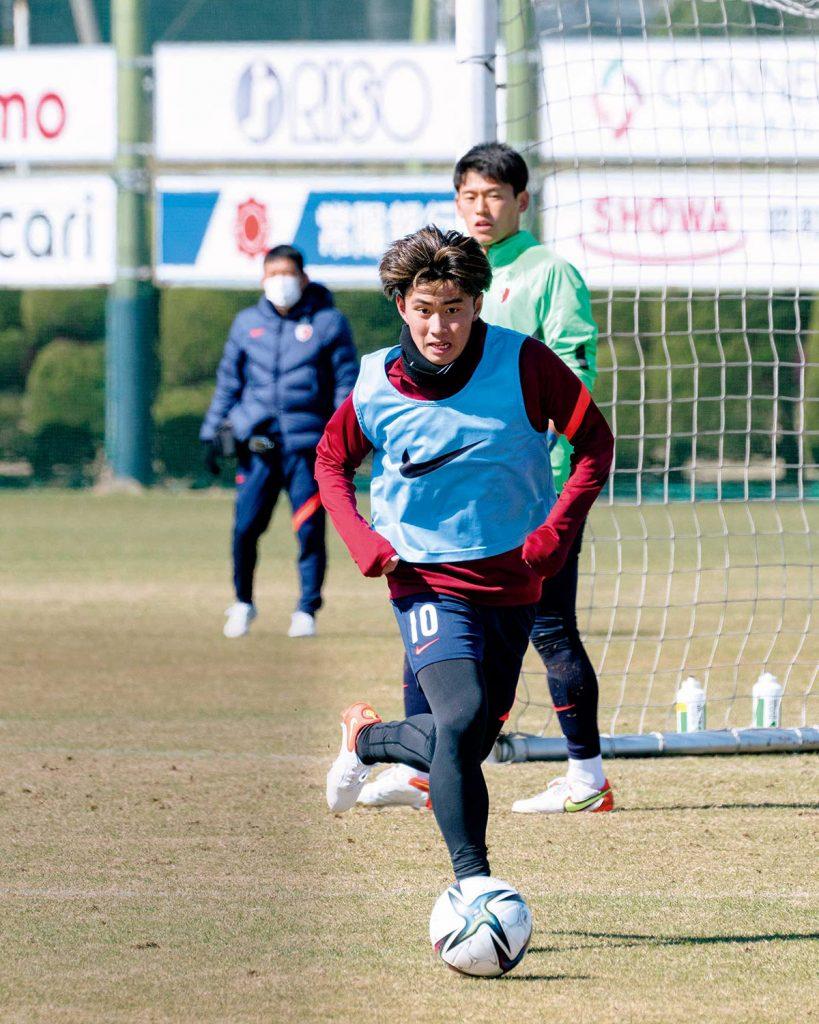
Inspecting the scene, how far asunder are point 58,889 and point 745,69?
56.0ft

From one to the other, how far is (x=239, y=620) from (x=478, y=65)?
432 centimetres

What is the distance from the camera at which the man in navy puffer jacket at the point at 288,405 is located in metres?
10.8

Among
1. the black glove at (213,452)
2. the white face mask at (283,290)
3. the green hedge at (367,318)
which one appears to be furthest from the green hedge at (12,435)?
the white face mask at (283,290)

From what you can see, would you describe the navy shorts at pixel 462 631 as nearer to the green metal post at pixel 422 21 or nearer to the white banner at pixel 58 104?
the white banner at pixel 58 104

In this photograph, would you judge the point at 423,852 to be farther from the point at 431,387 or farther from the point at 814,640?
the point at 814,640

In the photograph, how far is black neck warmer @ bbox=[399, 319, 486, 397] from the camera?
4.75 metres

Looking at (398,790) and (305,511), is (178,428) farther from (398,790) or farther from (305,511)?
(398,790)

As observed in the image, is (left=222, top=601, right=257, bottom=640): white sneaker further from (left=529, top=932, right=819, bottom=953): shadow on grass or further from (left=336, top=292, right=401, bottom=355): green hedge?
(left=336, top=292, right=401, bottom=355): green hedge

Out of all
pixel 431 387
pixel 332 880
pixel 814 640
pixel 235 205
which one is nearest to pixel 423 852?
pixel 332 880

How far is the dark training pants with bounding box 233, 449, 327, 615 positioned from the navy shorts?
5928 mm

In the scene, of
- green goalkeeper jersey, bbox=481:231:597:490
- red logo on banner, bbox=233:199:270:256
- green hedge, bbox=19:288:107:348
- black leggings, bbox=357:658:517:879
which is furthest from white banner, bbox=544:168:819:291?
black leggings, bbox=357:658:517:879

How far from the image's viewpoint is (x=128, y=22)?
24.1 metres

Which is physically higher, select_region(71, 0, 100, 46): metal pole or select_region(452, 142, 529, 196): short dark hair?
select_region(71, 0, 100, 46): metal pole

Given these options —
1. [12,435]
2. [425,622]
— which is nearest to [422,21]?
[12,435]
